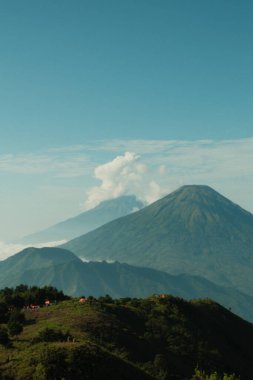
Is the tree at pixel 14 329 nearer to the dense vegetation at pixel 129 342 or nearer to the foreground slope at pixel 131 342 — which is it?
the dense vegetation at pixel 129 342

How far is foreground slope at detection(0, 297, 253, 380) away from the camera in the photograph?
182ft

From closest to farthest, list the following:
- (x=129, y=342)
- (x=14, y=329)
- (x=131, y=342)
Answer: (x=14, y=329) → (x=129, y=342) → (x=131, y=342)

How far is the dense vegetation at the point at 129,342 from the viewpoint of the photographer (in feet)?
182

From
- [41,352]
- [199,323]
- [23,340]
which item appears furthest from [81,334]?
[199,323]

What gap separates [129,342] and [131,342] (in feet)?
1.87

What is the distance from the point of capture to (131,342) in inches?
3327

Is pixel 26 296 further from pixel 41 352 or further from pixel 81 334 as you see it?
pixel 41 352

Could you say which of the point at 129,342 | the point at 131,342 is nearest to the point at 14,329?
the point at 129,342

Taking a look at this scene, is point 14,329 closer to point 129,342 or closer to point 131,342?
point 129,342

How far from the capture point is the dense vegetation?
55.5 meters

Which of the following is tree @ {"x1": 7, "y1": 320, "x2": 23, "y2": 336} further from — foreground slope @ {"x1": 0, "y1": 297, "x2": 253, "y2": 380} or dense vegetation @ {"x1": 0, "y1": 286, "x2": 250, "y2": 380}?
foreground slope @ {"x1": 0, "y1": 297, "x2": 253, "y2": 380}

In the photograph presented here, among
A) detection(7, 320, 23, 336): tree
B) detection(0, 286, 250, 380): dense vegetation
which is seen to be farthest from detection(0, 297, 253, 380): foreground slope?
detection(7, 320, 23, 336): tree

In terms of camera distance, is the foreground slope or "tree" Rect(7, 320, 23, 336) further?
"tree" Rect(7, 320, 23, 336)

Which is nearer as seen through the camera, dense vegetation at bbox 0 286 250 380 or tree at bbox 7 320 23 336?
dense vegetation at bbox 0 286 250 380
